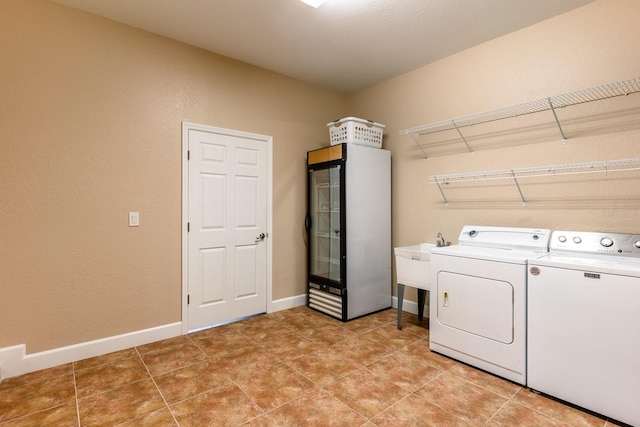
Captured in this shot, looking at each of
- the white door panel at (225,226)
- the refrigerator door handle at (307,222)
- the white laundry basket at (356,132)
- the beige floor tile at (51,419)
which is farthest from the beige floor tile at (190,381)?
the white laundry basket at (356,132)

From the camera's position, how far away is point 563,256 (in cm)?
221

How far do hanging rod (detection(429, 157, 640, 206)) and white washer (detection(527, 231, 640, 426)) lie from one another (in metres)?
0.49

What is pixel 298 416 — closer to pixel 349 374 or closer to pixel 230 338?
pixel 349 374

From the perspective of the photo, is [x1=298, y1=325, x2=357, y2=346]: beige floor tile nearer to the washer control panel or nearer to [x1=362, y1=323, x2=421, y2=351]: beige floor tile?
[x1=362, y1=323, x2=421, y2=351]: beige floor tile

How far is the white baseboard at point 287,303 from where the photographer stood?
3611 millimetres

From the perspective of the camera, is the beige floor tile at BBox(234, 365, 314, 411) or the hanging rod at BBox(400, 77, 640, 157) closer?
the beige floor tile at BBox(234, 365, 314, 411)

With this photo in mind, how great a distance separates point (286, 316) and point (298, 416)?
5.52 ft

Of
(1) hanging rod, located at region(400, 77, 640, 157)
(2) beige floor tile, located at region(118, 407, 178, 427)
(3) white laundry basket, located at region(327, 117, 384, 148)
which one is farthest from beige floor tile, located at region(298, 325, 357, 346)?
(1) hanging rod, located at region(400, 77, 640, 157)

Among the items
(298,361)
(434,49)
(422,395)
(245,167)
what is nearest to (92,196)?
(245,167)

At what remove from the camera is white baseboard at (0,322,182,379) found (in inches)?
88.1

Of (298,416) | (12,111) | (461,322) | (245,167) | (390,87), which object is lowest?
(298,416)

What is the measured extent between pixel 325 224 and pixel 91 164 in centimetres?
228

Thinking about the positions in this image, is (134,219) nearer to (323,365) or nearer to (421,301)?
(323,365)

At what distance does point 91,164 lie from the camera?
8.33 feet
